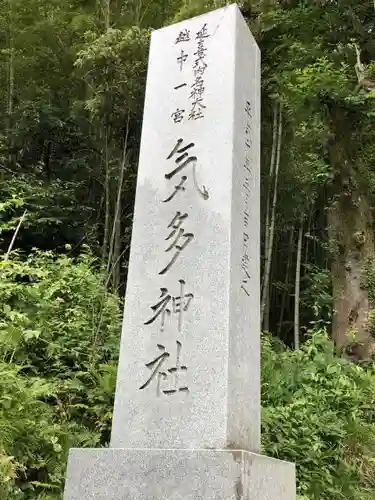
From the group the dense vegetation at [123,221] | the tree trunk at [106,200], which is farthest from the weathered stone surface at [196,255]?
the tree trunk at [106,200]

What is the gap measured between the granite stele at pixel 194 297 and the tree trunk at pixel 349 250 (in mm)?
4249

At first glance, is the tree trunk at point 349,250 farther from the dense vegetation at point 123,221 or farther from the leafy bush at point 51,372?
the leafy bush at point 51,372

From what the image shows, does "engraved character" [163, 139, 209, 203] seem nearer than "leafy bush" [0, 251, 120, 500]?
Yes

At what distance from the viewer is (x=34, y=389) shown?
368 cm

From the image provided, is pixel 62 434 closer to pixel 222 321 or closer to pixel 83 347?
pixel 83 347

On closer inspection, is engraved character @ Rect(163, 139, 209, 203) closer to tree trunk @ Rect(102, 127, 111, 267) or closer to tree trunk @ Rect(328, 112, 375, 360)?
tree trunk @ Rect(328, 112, 375, 360)

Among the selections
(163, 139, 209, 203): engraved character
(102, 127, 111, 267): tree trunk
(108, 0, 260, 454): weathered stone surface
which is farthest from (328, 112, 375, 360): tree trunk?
(163, 139, 209, 203): engraved character

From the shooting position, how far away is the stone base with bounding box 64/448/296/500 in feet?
7.38

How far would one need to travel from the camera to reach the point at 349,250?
7551 mm

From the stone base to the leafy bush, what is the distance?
2.62 feet

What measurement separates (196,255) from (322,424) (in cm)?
232

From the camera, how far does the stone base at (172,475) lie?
2.25m

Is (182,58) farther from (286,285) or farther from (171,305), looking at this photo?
(286,285)

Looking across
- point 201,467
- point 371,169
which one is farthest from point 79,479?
point 371,169
